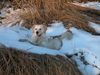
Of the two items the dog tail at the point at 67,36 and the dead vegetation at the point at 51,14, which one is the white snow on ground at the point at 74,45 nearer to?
the dog tail at the point at 67,36

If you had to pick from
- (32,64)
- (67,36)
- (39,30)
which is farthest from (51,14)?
(32,64)

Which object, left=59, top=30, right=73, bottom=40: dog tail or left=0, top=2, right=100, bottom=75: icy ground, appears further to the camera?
left=59, top=30, right=73, bottom=40: dog tail

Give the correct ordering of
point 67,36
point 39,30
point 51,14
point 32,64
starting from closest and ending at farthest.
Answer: point 32,64 < point 39,30 < point 67,36 < point 51,14

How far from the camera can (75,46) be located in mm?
5441

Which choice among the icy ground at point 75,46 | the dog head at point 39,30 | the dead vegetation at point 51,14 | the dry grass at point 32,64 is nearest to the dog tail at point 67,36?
the icy ground at point 75,46

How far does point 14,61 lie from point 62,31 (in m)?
1.59

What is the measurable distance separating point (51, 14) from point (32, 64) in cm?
198

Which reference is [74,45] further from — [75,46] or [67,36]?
Result: [67,36]

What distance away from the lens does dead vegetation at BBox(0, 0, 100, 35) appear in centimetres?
634

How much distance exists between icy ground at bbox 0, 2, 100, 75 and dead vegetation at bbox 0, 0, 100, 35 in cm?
25

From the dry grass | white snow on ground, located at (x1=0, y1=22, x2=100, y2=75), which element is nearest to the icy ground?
white snow on ground, located at (x1=0, y1=22, x2=100, y2=75)

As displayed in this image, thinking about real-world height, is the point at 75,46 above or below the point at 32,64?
below

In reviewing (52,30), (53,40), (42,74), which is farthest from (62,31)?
(42,74)

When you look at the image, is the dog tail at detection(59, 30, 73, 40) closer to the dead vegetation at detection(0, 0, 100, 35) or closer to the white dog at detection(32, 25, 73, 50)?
the white dog at detection(32, 25, 73, 50)
